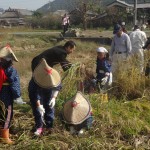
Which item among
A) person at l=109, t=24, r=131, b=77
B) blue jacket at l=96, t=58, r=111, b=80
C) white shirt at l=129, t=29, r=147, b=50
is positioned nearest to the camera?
blue jacket at l=96, t=58, r=111, b=80

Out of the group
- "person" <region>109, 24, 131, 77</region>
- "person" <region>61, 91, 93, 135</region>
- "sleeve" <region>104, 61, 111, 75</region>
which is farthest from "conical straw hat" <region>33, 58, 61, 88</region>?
"person" <region>109, 24, 131, 77</region>

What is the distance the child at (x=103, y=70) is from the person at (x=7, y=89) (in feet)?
7.32

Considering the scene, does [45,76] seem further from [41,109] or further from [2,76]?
[2,76]

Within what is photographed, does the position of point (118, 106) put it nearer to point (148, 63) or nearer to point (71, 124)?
point (71, 124)

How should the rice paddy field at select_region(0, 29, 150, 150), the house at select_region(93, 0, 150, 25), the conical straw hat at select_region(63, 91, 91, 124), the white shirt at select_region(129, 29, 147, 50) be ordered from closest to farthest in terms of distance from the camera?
the rice paddy field at select_region(0, 29, 150, 150)
the conical straw hat at select_region(63, 91, 91, 124)
the white shirt at select_region(129, 29, 147, 50)
the house at select_region(93, 0, 150, 25)

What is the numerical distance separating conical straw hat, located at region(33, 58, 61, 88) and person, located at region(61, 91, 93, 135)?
0.36 m

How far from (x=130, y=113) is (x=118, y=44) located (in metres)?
2.91

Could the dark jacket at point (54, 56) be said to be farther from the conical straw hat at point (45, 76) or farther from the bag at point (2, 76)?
the bag at point (2, 76)

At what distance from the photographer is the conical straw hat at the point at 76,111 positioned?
16.1 feet

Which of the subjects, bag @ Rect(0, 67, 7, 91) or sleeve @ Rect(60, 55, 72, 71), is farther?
sleeve @ Rect(60, 55, 72, 71)

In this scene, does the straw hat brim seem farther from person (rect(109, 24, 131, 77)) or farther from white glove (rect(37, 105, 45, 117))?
person (rect(109, 24, 131, 77))

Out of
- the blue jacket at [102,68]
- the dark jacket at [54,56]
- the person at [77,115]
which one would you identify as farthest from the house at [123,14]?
the person at [77,115]

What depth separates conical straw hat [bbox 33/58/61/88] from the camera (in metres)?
4.80

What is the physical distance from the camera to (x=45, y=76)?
4.84 m
